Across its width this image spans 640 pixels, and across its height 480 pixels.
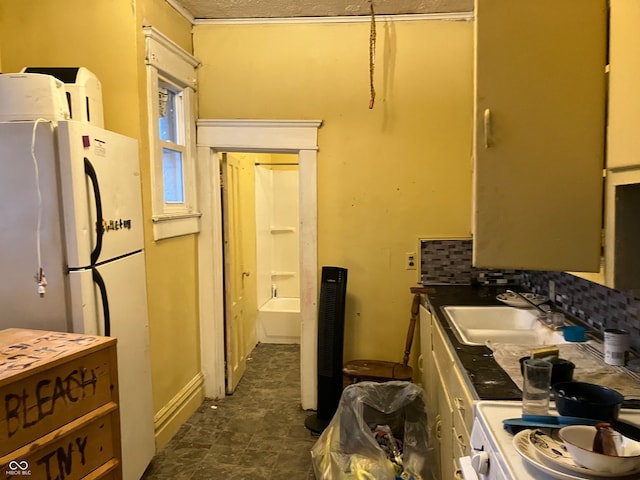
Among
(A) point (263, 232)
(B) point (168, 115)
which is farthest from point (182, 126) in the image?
(A) point (263, 232)

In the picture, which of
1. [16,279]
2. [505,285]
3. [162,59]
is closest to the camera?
[16,279]

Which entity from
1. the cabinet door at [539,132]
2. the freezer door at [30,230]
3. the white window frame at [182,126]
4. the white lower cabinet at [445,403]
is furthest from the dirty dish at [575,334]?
the white window frame at [182,126]

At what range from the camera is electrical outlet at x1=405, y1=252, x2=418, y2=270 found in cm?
331

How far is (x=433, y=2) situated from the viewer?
2998mm

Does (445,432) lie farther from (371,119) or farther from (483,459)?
(371,119)

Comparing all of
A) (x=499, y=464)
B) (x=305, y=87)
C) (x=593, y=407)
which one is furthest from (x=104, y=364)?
(x=305, y=87)

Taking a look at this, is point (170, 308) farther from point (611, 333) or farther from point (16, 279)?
point (611, 333)

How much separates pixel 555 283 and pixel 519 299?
0.75ft

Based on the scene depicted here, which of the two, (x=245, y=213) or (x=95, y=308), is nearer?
(x=95, y=308)

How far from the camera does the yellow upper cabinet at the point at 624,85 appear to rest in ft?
3.85

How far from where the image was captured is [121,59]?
97.4 inches

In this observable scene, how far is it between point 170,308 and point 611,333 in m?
2.38

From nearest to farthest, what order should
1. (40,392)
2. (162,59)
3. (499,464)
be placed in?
(499,464) < (40,392) < (162,59)

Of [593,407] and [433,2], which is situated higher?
[433,2]
